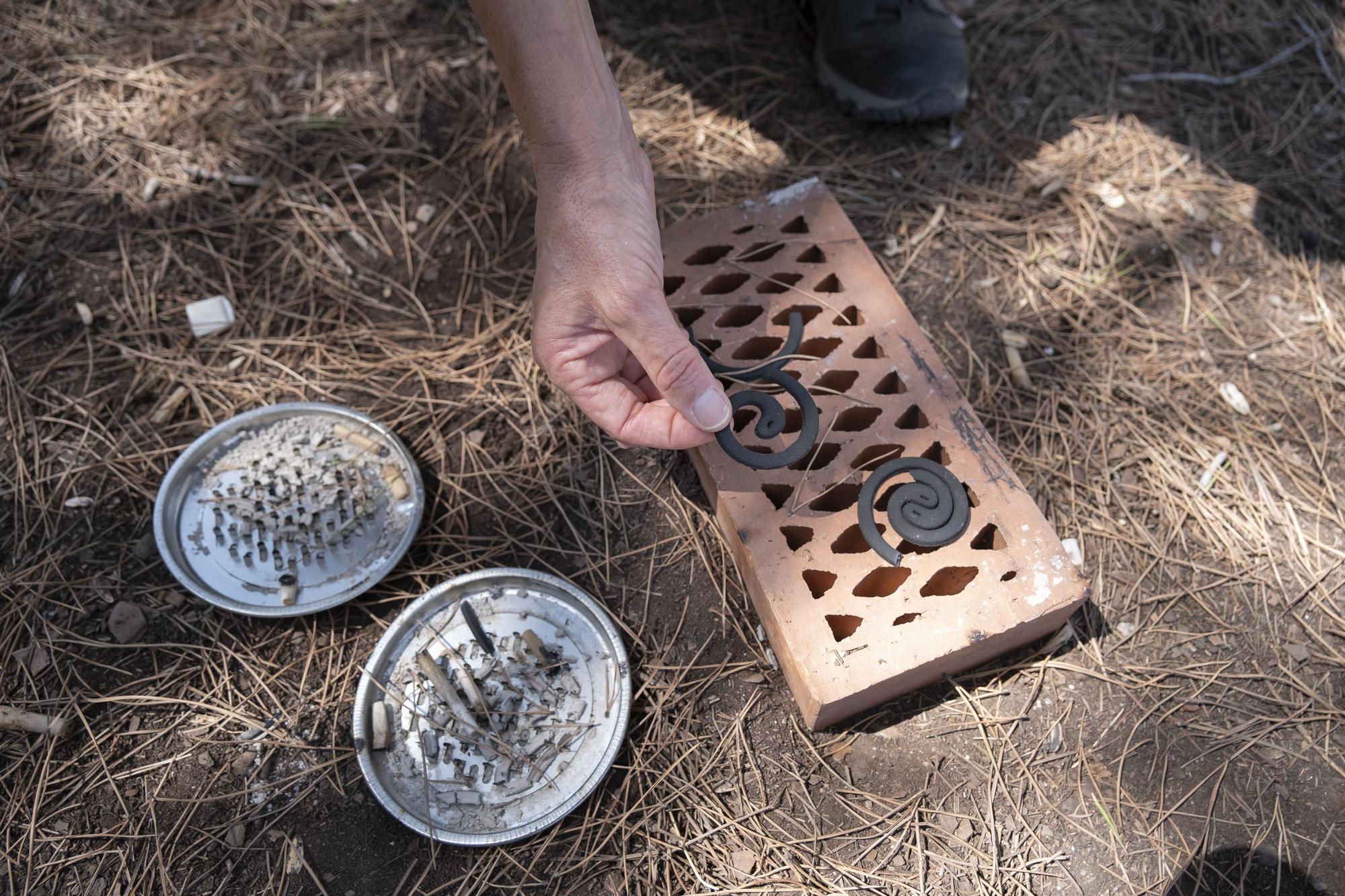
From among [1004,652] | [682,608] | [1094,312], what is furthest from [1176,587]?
[682,608]

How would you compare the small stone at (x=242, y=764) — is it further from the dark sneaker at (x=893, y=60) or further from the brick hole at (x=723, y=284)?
the dark sneaker at (x=893, y=60)

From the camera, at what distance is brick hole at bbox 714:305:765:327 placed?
227cm

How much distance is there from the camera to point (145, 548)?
7.18 feet

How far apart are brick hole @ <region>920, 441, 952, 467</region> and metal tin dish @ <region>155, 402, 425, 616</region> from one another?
4.16 feet

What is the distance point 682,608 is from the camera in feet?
6.98

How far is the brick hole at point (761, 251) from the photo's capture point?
234 centimetres

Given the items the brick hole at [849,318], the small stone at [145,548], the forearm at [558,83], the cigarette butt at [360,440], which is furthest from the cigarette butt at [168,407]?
the brick hole at [849,318]

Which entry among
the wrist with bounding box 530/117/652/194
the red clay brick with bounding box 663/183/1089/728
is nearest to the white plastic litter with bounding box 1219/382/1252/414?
the red clay brick with bounding box 663/183/1089/728

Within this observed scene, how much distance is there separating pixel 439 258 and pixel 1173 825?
2436 millimetres

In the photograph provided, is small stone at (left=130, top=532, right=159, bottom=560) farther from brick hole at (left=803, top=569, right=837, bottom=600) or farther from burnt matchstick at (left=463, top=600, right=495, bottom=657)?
brick hole at (left=803, top=569, right=837, bottom=600)

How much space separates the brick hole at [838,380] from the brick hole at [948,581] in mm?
510

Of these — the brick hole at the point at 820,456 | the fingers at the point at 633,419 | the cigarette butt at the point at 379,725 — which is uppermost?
the fingers at the point at 633,419

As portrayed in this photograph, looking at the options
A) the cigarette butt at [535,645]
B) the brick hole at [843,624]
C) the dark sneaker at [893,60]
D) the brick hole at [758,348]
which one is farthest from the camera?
the dark sneaker at [893,60]

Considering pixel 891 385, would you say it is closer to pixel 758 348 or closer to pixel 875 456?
pixel 875 456
